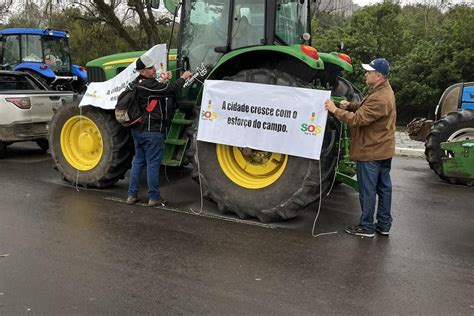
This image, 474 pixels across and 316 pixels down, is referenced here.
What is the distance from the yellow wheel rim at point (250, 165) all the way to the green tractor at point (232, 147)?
12mm

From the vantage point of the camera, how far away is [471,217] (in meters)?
6.20

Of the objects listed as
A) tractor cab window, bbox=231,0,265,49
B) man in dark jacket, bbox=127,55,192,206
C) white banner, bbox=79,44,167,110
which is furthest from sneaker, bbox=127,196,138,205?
tractor cab window, bbox=231,0,265,49

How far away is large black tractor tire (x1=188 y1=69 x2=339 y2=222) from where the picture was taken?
522cm

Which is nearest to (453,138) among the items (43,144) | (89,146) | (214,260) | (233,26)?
(233,26)

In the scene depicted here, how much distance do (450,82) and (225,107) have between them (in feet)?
40.9

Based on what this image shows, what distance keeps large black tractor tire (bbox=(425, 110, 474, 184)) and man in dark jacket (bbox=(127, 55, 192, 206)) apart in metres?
4.38

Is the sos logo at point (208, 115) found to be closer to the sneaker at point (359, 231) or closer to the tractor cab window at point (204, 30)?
the tractor cab window at point (204, 30)

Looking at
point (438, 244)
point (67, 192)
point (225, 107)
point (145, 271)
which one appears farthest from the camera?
point (67, 192)

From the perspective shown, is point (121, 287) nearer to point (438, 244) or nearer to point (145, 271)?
point (145, 271)

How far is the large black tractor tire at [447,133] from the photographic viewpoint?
813 cm

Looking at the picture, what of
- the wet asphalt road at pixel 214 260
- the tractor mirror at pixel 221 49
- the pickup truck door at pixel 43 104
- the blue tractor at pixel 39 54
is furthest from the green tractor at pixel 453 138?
the blue tractor at pixel 39 54

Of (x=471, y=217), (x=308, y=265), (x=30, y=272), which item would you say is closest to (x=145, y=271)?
(x=30, y=272)

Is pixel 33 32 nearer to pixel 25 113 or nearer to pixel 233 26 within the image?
pixel 25 113

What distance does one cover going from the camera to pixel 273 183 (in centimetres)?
544
